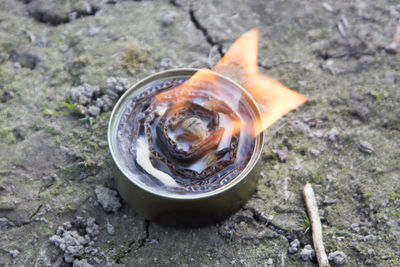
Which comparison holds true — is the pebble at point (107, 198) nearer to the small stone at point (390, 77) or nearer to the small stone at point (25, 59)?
the small stone at point (25, 59)

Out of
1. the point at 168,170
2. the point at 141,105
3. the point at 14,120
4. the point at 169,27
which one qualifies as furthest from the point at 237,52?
the point at 14,120

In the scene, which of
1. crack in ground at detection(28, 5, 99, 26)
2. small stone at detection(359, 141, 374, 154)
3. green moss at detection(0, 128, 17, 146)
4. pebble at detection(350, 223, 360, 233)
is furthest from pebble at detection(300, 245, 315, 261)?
crack in ground at detection(28, 5, 99, 26)

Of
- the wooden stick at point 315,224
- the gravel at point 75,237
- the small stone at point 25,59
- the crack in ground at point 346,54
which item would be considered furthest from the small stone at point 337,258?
the small stone at point 25,59

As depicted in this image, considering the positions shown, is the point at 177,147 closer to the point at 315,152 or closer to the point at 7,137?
the point at 315,152

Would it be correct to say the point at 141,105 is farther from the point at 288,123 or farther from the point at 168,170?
the point at 288,123

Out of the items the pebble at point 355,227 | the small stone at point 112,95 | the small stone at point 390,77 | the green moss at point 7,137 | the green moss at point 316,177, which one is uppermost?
the small stone at point 390,77
